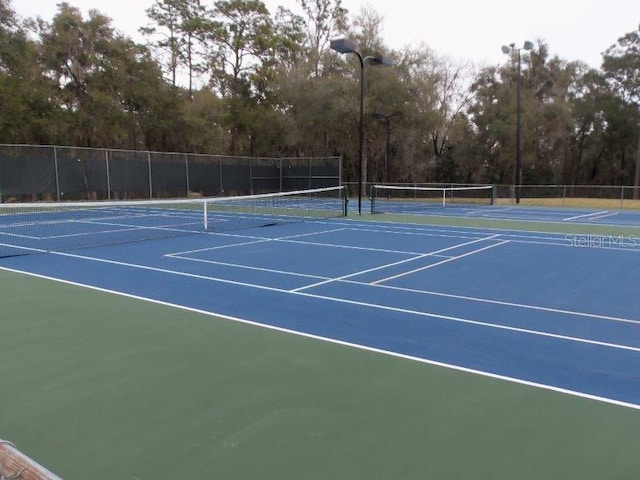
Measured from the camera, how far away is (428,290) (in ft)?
26.6

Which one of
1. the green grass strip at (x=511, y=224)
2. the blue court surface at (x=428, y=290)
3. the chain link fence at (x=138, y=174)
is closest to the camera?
the blue court surface at (x=428, y=290)

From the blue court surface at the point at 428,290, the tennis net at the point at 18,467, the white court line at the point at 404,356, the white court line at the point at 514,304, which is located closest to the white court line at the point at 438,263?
the blue court surface at the point at 428,290

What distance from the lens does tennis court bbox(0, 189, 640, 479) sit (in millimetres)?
3312

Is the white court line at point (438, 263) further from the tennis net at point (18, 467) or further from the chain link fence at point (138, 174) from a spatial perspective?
the chain link fence at point (138, 174)

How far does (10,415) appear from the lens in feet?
12.5

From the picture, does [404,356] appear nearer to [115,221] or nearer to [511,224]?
[511,224]

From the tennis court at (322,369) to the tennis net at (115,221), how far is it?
10.7 feet

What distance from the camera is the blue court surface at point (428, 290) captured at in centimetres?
517

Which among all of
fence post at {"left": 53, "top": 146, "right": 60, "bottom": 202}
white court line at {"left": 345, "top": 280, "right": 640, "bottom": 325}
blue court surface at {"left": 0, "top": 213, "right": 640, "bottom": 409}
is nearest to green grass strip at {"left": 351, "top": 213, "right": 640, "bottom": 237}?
blue court surface at {"left": 0, "top": 213, "right": 640, "bottom": 409}

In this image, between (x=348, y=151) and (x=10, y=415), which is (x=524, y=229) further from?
(x=348, y=151)

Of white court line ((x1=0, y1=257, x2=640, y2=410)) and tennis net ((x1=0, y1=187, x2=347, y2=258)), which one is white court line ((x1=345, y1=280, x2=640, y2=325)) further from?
tennis net ((x1=0, y1=187, x2=347, y2=258))

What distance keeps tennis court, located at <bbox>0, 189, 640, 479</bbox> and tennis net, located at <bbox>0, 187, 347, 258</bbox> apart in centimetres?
327

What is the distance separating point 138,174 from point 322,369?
86.6 feet

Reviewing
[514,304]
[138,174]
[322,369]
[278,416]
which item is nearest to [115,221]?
[138,174]
